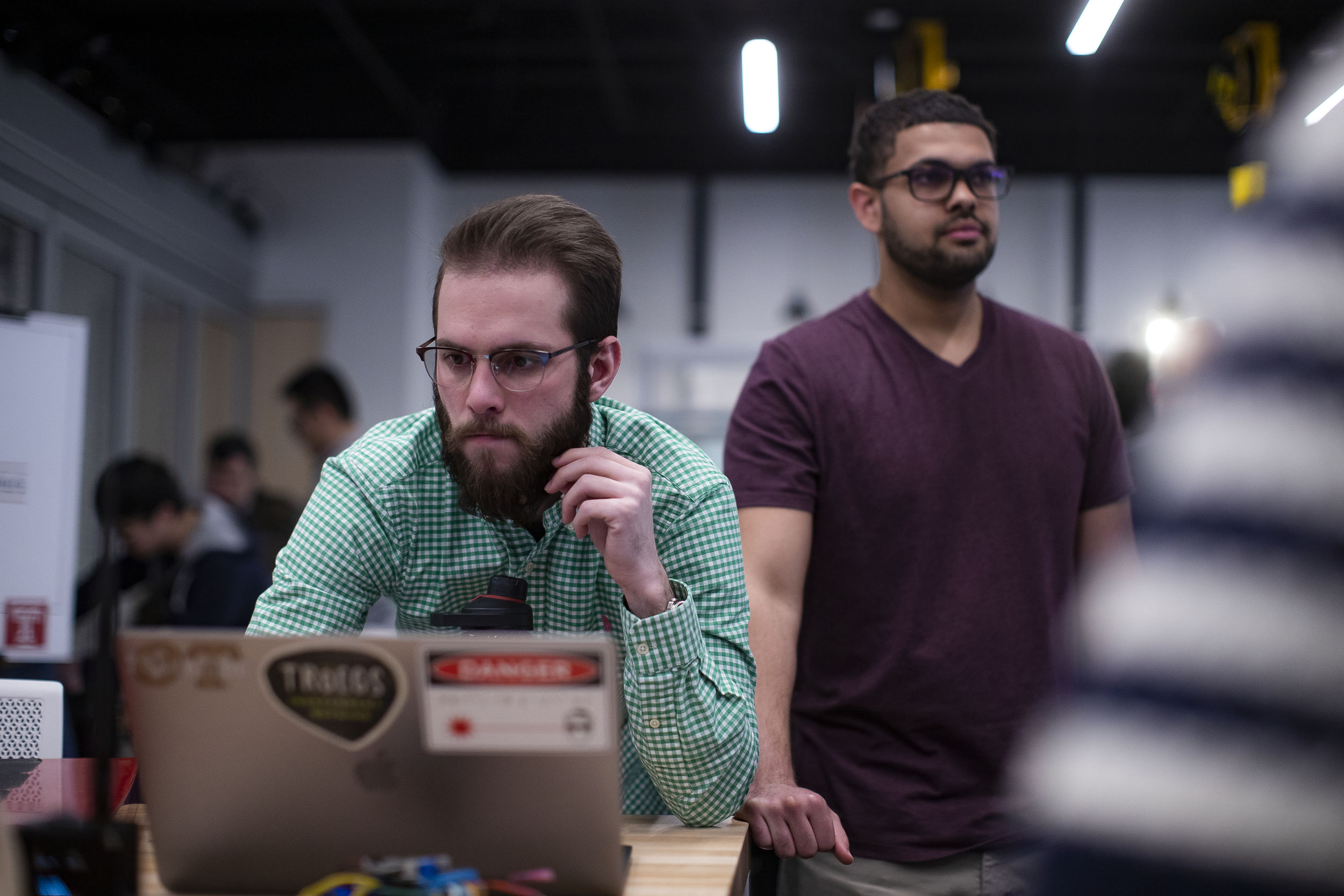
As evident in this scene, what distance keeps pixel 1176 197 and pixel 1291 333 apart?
7.73 meters

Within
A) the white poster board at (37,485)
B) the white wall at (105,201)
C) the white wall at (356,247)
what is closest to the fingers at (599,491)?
the white poster board at (37,485)

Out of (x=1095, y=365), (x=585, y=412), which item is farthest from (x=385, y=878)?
(x=1095, y=365)

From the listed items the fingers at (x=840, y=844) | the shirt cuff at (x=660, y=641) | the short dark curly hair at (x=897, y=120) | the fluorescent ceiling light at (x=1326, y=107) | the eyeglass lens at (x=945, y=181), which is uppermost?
the short dark curly hair at (x=897, y=120)

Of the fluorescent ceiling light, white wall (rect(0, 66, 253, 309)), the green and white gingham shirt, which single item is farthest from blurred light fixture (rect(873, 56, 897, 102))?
the fluorescent ceiling light

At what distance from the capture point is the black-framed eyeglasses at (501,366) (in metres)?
1.29

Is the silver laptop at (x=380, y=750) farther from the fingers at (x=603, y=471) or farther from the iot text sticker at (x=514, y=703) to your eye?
the fingers at (x=603, y=471)

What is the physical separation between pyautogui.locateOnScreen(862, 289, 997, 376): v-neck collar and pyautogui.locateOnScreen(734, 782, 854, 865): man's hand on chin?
0.79 meters

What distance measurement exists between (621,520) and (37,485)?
7.20 feet

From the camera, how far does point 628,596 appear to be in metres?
1.19

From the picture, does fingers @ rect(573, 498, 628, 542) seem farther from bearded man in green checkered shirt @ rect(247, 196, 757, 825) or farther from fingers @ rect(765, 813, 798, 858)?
fingers @ rect(765, 813, 798, 858)

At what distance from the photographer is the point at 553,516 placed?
1387 mm

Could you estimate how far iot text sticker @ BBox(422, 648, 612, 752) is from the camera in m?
0.78

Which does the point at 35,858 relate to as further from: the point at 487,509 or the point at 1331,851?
the point at 1331,851

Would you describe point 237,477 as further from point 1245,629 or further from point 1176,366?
point 1245,629
